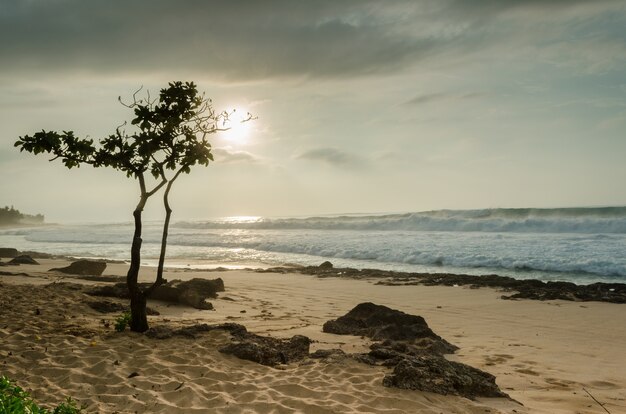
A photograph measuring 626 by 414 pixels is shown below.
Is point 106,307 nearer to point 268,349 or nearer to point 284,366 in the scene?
point 268,349

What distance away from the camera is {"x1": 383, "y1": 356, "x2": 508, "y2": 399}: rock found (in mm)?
5930

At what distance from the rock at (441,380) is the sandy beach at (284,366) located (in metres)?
0.14

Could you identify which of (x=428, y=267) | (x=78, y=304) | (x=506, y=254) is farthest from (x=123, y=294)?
(x=506, y=254)

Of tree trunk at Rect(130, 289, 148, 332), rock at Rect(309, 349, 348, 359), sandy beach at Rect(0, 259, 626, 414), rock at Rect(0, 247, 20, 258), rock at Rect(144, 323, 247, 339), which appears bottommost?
rock at Rect(0, 247, 20, 258)

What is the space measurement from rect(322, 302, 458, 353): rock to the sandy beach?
0.29 metres

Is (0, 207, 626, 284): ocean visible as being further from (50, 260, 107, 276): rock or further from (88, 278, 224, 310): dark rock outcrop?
(88, 278, 224, 310): dark rock outcrop

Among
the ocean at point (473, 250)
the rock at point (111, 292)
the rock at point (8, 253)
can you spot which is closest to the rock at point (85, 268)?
the rock at point (111, 292)

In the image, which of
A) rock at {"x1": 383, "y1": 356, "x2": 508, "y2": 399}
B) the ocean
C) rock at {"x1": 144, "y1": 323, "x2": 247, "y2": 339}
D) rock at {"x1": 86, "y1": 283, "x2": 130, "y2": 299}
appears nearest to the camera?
rock at {"x1": 383, "y1": 356, "x2": 508, "y2": 399}

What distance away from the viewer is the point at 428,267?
24.0 m

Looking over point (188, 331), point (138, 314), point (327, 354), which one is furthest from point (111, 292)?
point (327, 354)

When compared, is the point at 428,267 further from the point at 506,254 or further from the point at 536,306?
the point at 536,306

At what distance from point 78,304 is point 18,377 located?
4.50 m

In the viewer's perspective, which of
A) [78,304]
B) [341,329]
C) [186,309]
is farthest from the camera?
[186,309]

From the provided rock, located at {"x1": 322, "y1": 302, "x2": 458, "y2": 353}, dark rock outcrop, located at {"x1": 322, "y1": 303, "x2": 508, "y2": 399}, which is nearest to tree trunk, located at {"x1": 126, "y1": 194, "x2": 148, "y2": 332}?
dark rock outcrop, located at {"x1": 322, "y1": 303, "x2": 508, "y2": 399}
